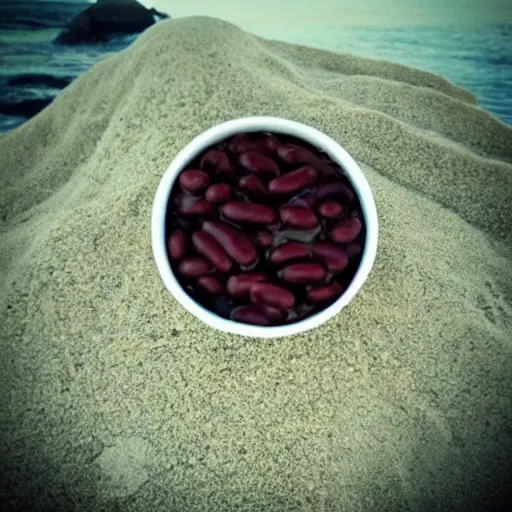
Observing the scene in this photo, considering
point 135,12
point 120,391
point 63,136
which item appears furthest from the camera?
point 135,12

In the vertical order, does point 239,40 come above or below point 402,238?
above

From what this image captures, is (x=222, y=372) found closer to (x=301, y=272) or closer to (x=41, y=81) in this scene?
(x=301, y=272)

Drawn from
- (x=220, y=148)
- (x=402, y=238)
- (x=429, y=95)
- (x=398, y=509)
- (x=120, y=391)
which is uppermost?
(x=220, y=148)

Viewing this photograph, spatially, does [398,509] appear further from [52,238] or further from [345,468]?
[52,238]

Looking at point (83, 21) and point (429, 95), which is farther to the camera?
point (83, 21)

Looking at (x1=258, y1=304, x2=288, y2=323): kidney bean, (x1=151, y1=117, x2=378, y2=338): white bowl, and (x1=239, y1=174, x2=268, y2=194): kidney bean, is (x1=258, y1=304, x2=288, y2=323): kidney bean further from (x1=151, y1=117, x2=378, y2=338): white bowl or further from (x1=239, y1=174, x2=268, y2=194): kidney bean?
(x1=239, y1=174, x2=268, y2=194): kidney bean

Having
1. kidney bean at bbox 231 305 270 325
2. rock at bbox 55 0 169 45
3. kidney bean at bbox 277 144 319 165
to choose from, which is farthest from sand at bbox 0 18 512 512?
rock at bbox 55 0 169 45

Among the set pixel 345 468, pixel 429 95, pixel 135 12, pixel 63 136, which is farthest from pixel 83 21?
pixel 345 468

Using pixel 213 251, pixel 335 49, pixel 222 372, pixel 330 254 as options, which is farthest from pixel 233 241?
pixel 335 49
